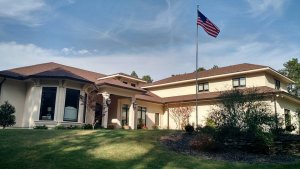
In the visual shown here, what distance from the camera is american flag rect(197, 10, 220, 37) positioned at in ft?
73.8

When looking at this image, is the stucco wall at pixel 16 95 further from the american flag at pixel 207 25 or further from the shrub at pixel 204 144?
the american flag at pixel 207 25

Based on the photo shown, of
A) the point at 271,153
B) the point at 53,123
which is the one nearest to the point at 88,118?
the point at 53,123

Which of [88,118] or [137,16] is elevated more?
[137,16]

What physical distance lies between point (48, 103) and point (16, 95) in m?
2.70

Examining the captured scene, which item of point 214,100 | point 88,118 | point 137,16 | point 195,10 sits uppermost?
point 195,10

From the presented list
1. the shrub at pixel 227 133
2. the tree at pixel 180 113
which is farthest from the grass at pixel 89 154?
the tree at pixel 180 113

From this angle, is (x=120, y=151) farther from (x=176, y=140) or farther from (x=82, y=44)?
(x=82, y=44)

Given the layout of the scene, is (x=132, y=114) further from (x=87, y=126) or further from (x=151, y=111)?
(x=87, y=126)

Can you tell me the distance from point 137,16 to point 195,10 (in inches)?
251

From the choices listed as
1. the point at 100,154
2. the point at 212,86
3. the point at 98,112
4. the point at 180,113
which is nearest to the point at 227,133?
the point at 100,154

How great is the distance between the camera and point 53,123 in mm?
21750

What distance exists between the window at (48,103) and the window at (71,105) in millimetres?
1029

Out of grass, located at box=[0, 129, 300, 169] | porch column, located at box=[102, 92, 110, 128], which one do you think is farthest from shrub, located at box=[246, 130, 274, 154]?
porch column, located at box=[102, 92, 110, 128]

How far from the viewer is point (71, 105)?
23.1m
